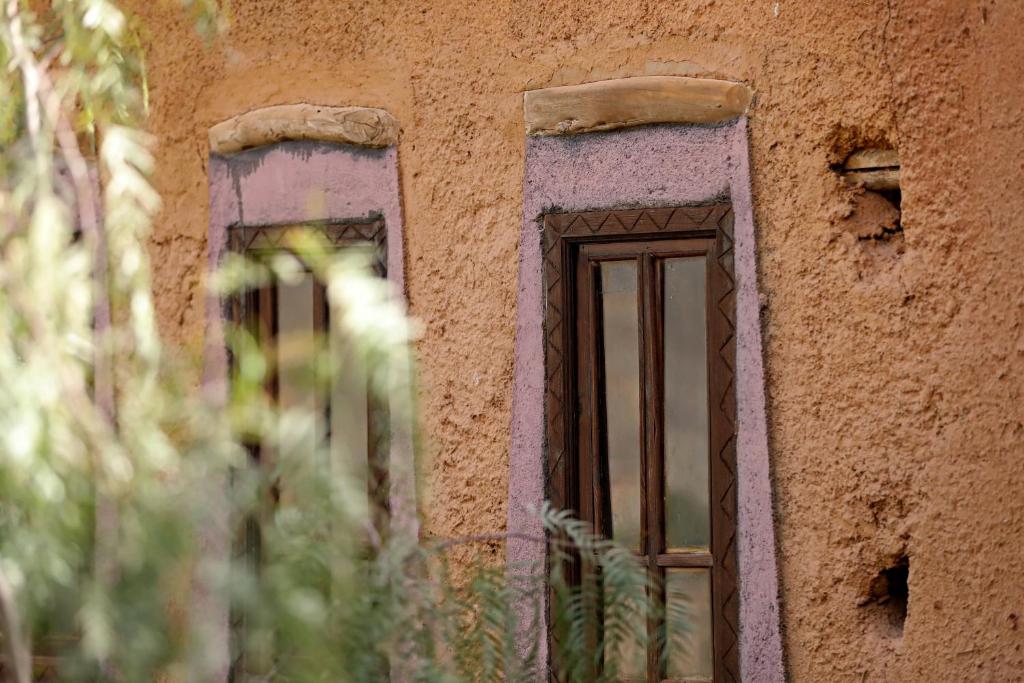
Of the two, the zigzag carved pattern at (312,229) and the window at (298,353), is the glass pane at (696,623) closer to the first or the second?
the window at (298,353)

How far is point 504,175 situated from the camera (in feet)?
14.0

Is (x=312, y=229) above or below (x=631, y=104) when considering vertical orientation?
below

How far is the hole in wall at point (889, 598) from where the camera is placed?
12.3 feet

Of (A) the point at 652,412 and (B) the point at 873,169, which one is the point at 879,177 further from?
(A) the point at 652,412

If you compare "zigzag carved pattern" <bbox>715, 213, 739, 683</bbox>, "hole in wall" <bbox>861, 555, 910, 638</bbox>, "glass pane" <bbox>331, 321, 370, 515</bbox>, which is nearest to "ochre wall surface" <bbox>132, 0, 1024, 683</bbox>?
"hole in wall" <bbox>861, 555, 910, 638</bbox>

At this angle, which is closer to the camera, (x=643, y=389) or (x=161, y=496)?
(x=161, y=496)

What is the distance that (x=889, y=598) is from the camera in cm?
379

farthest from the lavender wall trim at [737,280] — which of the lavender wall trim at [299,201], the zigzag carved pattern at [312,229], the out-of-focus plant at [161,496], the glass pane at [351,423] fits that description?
the out-of-focus plant at [161,496]

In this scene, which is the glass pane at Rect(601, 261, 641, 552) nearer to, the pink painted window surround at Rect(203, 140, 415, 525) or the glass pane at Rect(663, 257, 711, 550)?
the glass pane at Rect(663, 257, 711, 550)

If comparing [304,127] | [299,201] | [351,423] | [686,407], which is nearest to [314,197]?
[299,201]

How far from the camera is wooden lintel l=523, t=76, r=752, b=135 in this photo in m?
4.00

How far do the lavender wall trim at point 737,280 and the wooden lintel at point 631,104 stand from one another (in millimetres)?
34

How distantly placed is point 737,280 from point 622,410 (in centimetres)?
56

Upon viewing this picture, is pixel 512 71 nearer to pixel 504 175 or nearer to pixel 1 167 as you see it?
pixel 504 175
